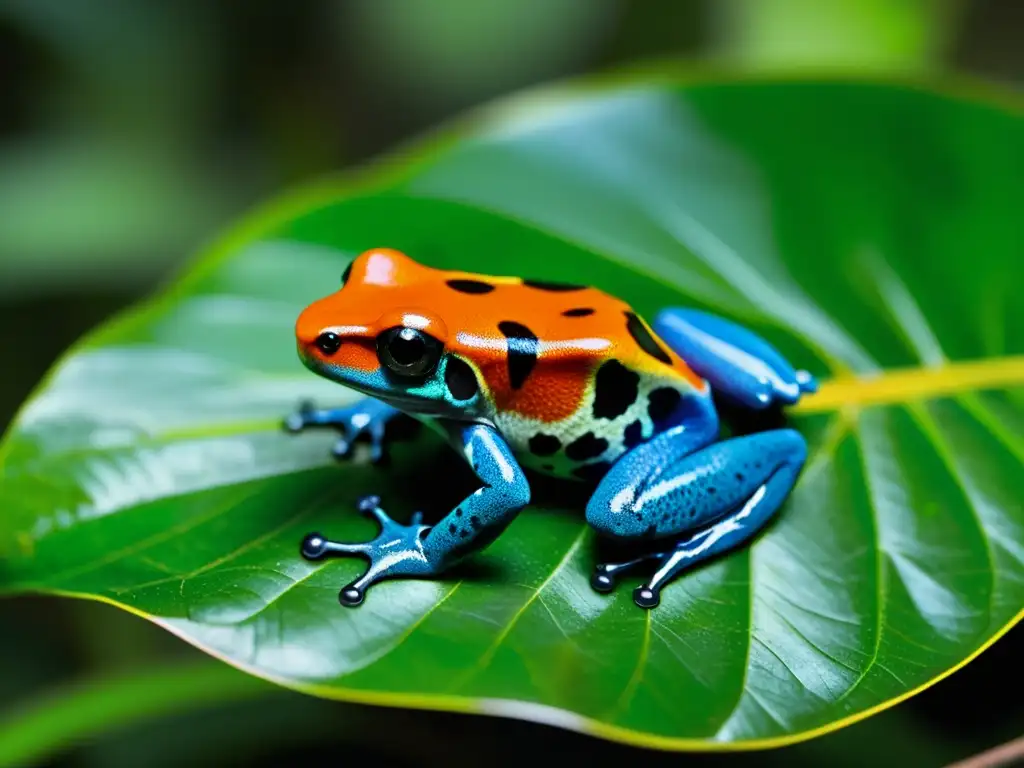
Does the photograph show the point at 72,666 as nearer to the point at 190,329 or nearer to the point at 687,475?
the point at 190,329

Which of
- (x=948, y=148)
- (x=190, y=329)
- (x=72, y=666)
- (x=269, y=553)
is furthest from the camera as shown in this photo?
(x=72, y=666)

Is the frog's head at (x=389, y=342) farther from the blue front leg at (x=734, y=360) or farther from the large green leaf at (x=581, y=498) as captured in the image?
the blue front leg at (x=734, y=360)

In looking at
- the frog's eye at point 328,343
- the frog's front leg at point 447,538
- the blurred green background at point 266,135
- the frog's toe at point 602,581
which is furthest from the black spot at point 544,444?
the blurred green background at point 266,135

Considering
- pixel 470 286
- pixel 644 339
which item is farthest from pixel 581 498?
pixel 470 286

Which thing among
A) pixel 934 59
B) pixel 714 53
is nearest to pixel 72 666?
pixel 714 53

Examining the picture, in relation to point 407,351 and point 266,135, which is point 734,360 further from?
point 266,135

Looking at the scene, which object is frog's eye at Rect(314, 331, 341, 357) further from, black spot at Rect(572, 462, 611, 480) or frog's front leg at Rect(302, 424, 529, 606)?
black spot at Rect(572, 462, 611, 480)
